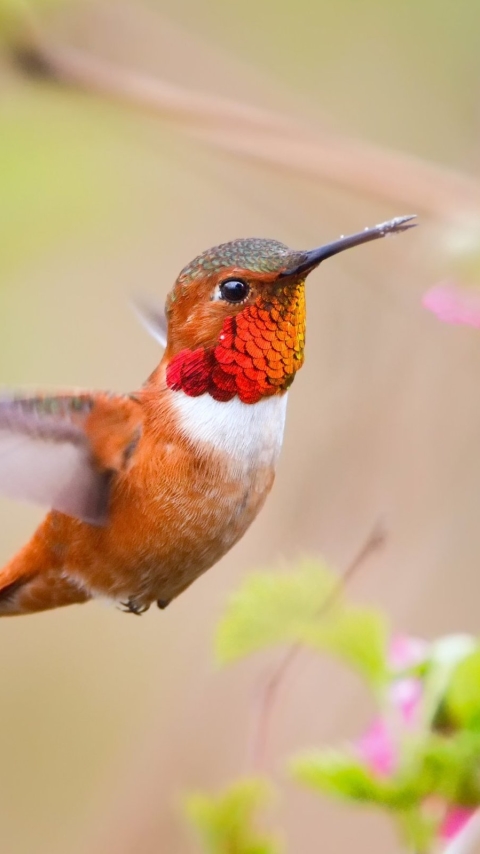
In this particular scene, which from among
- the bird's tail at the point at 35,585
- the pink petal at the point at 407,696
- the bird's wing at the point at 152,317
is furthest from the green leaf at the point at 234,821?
the bird's wing at the point at 152,317

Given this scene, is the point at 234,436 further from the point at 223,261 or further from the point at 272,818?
the point at 272,818

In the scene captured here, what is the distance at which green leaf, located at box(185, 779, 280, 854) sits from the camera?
0.65 metres

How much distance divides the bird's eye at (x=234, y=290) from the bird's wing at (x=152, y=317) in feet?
0.86

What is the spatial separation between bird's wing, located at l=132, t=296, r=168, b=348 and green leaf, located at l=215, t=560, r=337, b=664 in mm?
473

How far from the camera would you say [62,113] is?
4.85 feet

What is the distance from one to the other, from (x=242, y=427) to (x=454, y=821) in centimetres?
36

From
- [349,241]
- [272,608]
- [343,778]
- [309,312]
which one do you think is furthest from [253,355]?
[309,312]

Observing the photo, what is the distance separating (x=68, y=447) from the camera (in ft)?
2.99

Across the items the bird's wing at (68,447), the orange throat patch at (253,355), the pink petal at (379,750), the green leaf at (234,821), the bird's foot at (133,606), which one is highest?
the orange throat patch at (253,355)

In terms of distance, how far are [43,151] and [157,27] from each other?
24cm

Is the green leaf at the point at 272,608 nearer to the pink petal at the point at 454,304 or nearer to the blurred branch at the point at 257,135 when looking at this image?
the pink petal at the point at 454,304

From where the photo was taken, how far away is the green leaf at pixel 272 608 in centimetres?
69

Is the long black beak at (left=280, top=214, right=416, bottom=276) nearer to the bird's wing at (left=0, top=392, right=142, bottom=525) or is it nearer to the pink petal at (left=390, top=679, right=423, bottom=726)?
the bird's wing at (left=0, top=392, right=142, bottom=525)

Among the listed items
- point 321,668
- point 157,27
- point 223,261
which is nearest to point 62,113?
point 157,27
